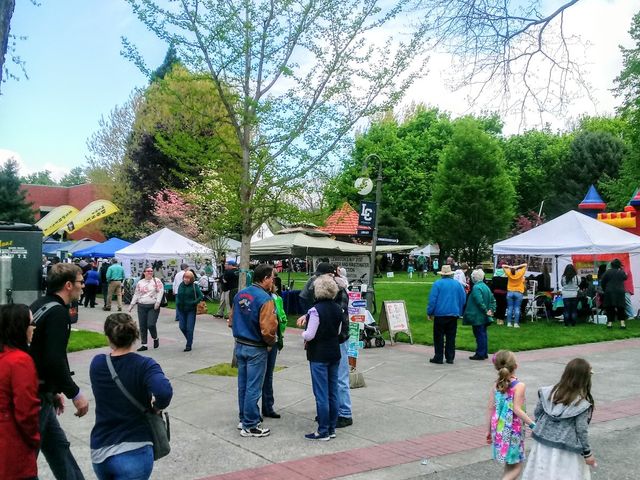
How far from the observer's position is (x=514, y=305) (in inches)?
662

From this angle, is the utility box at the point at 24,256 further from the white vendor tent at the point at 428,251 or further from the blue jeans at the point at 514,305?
the white vendor tent at the point at 428,251

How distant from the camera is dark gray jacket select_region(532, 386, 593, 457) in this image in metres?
4.32

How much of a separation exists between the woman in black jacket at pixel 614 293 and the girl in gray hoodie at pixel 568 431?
13.1 meters

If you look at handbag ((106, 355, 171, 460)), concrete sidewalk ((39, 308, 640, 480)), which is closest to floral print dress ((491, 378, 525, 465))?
concrete sidewalk ((39, 308, 640, 480))

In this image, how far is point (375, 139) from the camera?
161 ft

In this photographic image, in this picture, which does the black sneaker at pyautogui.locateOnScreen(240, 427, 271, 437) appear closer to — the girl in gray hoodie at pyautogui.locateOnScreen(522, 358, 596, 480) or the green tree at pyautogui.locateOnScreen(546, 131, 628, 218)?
the girl in gray hoodie at pyautogui.locateOnScreen(522, 358, 596, 480)

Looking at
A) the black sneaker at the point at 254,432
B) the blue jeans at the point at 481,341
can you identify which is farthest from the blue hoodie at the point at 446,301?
the black sneaker at the point at 254,432

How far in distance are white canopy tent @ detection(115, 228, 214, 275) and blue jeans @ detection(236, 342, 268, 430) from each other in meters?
19.0

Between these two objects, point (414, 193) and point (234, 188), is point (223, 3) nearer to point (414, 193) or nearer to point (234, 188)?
point (234, 188)

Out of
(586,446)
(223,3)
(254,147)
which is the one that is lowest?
(586,446)

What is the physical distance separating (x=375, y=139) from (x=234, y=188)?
3986 centimetres

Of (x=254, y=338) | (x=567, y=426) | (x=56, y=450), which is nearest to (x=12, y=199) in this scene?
(x=254, y=338)

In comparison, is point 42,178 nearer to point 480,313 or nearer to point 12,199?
point 12,199

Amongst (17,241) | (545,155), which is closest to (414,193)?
(545,155)
